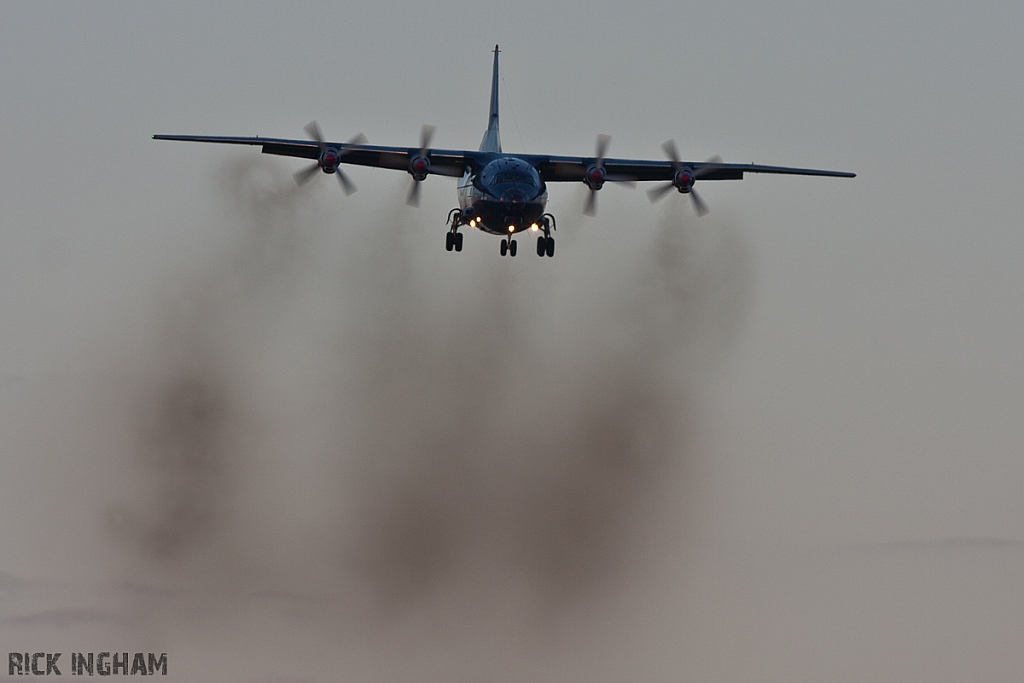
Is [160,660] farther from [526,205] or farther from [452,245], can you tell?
[526,205]

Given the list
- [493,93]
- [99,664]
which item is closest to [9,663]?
[99,664]

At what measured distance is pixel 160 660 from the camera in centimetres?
10219

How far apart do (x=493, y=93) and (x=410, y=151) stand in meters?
21.1

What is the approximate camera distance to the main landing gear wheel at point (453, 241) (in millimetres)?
72375

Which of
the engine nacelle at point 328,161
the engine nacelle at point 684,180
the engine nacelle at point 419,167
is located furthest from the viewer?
the engine nacelle at point 684,180

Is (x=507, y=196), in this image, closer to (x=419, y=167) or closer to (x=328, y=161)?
(x=419, y=167)

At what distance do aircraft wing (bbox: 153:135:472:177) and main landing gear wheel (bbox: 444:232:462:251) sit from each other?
119 inches

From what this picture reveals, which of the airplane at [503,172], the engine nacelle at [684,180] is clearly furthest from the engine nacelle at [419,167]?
the engine nacelle at [684,180]

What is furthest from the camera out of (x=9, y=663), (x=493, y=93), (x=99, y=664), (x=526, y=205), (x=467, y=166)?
(x=9, y=663)

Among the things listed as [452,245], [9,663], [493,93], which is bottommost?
[9,663]

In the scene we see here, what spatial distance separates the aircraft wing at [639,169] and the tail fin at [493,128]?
31.1 feet

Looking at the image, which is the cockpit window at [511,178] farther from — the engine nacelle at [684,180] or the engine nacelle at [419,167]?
the engine nacelle at [684,180]

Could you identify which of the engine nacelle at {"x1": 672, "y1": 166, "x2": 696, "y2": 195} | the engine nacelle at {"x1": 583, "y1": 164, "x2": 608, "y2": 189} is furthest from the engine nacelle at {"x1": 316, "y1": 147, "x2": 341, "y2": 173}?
the engine nacelle at {"x1": 672, "y1": 166, "x2": 696, "y2": 195}

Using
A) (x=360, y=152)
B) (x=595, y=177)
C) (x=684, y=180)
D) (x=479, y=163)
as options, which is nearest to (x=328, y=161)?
(x=360, y=152)
